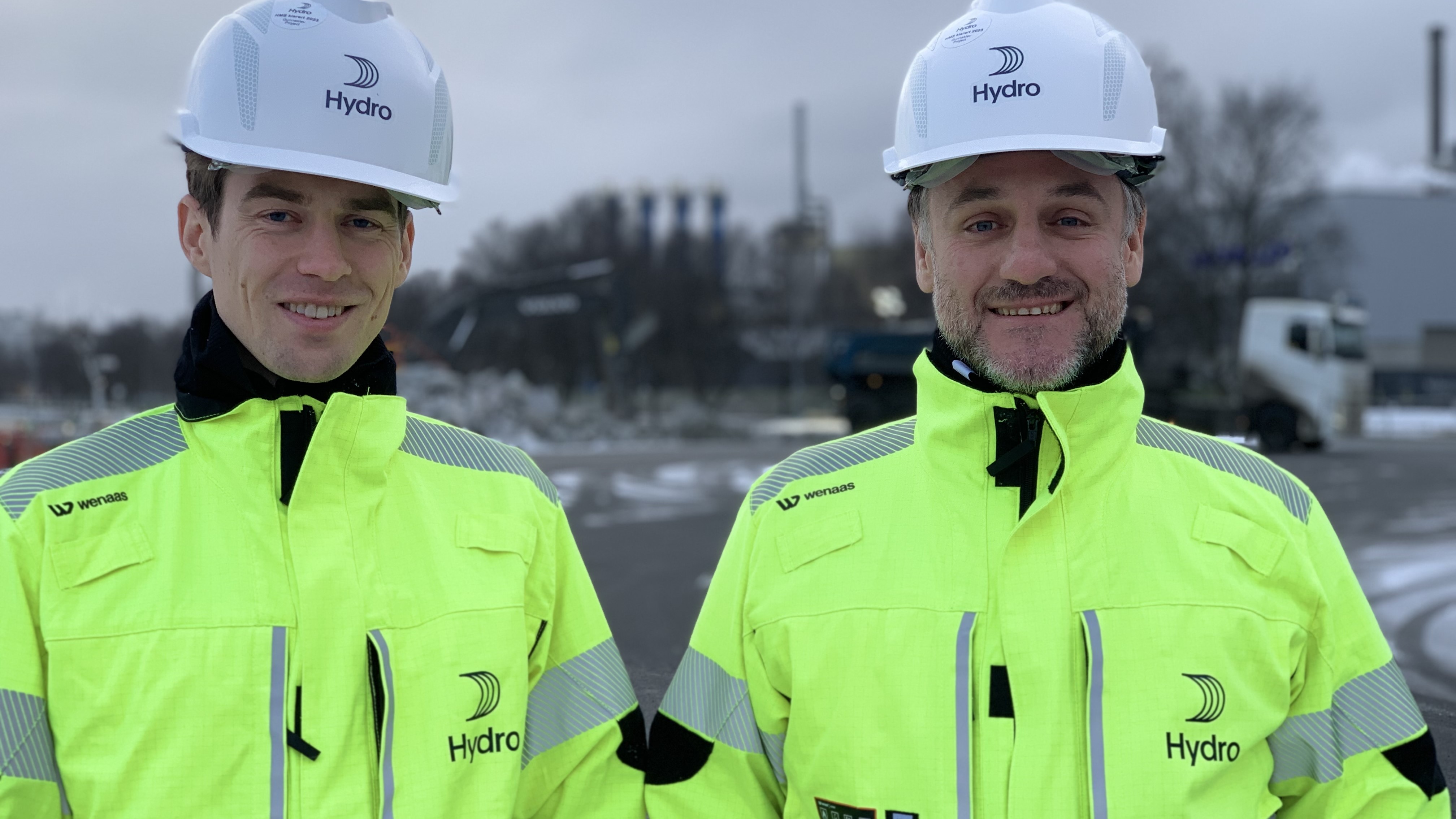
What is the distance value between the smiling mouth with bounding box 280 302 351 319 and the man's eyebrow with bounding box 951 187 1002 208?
45.2 inches

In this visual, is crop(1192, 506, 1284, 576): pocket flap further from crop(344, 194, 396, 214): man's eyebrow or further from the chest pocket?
crop(344, 194, 396, 214): man's eyebrow

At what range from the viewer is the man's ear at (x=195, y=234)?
1.95 m

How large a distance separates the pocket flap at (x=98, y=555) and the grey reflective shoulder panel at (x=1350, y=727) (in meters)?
1.95

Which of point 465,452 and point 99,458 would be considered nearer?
point 99,458

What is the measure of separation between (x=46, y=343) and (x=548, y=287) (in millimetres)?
26340

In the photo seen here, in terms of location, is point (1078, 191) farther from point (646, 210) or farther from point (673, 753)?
point (646, 210)

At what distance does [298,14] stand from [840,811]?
1.69m

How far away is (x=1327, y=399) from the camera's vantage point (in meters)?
20.0

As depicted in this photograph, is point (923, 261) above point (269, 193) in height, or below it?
below

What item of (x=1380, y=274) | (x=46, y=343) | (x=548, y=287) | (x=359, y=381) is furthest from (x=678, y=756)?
(x=1380, y=274)

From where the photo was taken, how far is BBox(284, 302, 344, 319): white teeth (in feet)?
6.22

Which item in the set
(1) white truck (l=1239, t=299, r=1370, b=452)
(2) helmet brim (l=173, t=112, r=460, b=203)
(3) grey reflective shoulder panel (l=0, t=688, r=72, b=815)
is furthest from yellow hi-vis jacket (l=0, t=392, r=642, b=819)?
(1) white truck (l=1239, t=299, r=1370, b=452)

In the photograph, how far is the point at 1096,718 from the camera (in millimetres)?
1762

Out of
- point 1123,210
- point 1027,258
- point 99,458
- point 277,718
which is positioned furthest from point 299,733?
point 1123,210
